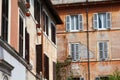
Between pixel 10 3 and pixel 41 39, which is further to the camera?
pixel 41 39

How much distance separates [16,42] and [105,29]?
27.1 metres

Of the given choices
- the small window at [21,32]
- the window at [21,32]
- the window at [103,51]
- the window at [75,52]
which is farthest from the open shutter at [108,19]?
the window at [21,32]

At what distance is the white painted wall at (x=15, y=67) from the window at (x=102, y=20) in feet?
85.5

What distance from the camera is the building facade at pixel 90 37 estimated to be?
145ft

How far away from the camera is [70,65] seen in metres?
43.3

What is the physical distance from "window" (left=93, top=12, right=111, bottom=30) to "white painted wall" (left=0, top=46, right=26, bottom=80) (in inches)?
1025

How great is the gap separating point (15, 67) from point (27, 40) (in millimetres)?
5838

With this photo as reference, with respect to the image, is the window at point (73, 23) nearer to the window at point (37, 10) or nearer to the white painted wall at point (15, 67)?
the window at point (37, 10)

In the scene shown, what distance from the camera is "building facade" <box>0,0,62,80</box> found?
55.2ft

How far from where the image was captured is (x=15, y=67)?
58.7 ft

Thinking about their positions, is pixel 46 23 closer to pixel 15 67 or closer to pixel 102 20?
pixel 15 67

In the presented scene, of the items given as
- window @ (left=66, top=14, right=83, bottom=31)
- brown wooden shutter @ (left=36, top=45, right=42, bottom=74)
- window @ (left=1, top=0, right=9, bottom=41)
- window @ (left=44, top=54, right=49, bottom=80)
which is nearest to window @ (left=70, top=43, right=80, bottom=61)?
window @ (left=66, top=14, right=83, bottom=31)

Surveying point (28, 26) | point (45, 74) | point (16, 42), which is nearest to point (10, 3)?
point (16, 42)

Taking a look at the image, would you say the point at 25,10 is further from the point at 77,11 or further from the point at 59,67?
the point at 77,11
